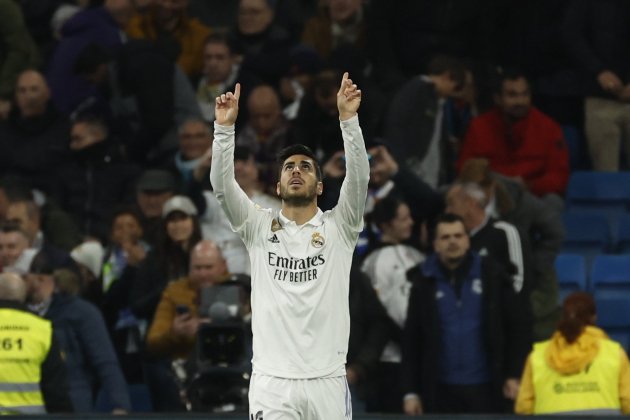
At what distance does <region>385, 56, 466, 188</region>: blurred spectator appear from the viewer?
12.7 m

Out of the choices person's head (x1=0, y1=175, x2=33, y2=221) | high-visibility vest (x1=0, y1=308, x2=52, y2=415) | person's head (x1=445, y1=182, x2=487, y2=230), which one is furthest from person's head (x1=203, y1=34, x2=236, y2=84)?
high-visibility vest (x1=0, y1=308, x2=52, y2=415)

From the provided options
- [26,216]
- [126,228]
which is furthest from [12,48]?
[126,228]

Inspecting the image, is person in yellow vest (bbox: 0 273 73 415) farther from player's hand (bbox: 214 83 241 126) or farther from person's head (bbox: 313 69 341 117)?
person's head (bbox: 313 69 341 117)

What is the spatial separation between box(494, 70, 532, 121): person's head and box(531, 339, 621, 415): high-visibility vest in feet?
10.5

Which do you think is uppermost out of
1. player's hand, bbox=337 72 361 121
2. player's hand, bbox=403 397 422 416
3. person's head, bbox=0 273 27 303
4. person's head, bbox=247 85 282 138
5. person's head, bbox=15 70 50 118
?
person's head, bbox=15 70 50 118

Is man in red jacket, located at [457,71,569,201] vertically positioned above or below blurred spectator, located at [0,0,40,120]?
below

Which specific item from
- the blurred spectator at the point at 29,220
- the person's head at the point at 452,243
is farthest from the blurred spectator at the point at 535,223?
the blurred spectator at the point at 29,220

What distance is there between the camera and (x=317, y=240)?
8.26 metres

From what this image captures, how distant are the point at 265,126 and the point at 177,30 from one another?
5.63 ft

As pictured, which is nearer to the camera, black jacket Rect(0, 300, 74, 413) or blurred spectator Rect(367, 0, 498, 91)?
black jacket Rect(0, 300, 74, 413)

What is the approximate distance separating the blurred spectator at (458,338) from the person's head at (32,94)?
3.81 metres

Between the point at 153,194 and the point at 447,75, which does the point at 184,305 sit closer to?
the point at 153,194

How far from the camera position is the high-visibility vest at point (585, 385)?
10.2 meters

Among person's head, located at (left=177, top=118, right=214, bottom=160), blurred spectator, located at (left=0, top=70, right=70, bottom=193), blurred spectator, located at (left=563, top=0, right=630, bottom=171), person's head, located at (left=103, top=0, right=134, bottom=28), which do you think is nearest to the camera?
person's head, located at (left=177, top=118, right=214, bottom=160)
